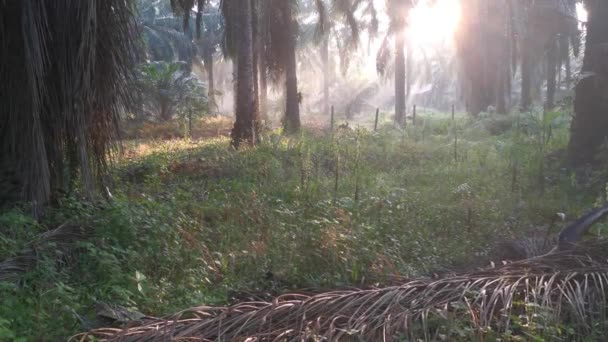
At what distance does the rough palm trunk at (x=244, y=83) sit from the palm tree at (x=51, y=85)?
6829 millimetres

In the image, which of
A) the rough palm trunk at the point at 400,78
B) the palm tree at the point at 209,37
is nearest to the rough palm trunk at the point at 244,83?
the rough palm trunk at the point at 400,78

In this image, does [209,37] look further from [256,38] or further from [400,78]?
[256,38]

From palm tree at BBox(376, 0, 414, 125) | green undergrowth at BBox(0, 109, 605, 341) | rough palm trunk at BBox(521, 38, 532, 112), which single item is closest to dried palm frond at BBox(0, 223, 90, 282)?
green undergrowth at BBox(0, 109, 605, 341)

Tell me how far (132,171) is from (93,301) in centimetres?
583

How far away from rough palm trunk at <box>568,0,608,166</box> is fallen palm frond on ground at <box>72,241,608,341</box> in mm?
7228

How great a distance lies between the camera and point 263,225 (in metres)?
7.21

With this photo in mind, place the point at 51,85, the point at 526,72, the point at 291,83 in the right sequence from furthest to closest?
the point at 526,72 < the point at 291,83 < the point at 51,85

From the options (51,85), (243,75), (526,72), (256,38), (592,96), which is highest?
(256,38)

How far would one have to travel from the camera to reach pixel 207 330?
3695 mm

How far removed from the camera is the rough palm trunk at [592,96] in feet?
35.9

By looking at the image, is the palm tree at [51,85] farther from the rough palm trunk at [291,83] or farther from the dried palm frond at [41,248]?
the rough palm trunk at [291,83]

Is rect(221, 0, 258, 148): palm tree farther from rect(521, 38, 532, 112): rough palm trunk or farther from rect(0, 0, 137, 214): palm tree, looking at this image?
rect(521, 38, 532, 112): rough palm trunk

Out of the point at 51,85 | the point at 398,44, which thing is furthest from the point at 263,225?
the point at 398,44

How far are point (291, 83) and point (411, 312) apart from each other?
1500 cm
